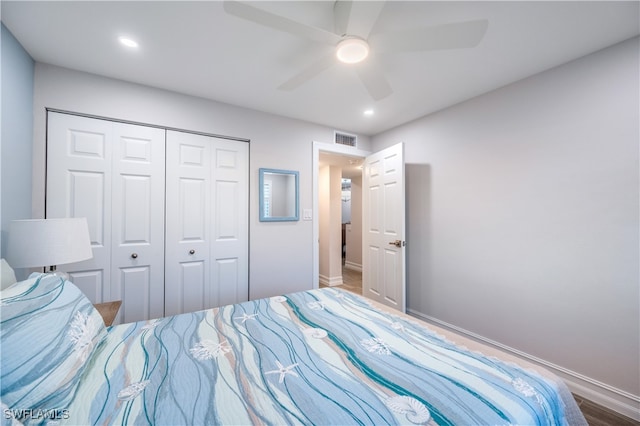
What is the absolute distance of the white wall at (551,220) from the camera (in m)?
1.75

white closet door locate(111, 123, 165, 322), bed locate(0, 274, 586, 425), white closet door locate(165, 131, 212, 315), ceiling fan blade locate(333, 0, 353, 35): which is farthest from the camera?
white closet door locate(165, 131, 212, 315)

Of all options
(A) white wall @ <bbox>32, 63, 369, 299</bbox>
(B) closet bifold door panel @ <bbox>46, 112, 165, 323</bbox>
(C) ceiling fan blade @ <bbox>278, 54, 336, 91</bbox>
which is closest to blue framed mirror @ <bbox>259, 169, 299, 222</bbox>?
(A) white wall @ <bbox>32, 63, 369, 299</bbox>

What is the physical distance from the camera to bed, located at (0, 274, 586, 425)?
0.79 metres

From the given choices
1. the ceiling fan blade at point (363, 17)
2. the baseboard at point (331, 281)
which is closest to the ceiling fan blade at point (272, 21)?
the ceiling fan blade at point (363, 17)

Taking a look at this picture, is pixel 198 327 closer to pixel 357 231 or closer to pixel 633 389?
pixel 633 389

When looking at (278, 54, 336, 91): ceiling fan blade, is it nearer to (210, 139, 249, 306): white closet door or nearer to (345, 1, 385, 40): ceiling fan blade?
(345, 1, 385, 40): ceiling fan blade

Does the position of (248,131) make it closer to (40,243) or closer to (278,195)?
(278,195)

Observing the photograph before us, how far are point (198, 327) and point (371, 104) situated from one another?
2.56 meters

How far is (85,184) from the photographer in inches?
84.1

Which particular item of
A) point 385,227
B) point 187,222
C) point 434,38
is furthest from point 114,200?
point 385,227

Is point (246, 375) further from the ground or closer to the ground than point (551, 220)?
closer to the ground

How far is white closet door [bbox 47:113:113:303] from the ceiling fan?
6.12 ft

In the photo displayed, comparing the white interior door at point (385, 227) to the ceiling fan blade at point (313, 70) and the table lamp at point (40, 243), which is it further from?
the table lamp at point (40, 243)

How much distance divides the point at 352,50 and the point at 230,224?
79.7 inches
